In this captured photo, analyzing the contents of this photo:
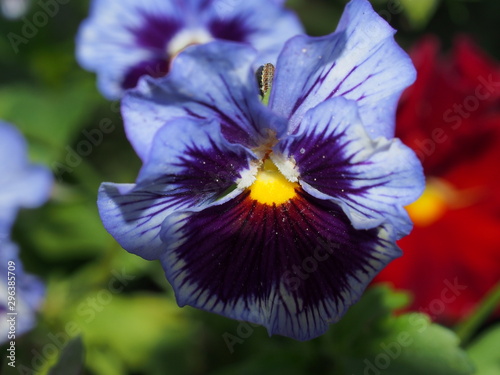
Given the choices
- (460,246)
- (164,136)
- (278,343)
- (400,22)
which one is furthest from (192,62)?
(400,22)

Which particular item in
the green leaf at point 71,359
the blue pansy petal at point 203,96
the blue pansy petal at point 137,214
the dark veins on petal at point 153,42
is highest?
the blue pansy petal at point 203,96

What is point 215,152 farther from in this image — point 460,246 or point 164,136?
point 460,246

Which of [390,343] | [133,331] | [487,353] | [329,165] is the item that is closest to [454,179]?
[487,353]

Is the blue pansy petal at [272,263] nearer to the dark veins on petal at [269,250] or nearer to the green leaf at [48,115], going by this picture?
the dark veins on petal at [269,250]

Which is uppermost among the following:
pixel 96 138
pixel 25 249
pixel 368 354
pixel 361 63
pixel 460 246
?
pixel 361 63

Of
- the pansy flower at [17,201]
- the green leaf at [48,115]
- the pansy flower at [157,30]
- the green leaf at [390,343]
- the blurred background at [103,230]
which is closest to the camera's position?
the green leaf at [390,343]

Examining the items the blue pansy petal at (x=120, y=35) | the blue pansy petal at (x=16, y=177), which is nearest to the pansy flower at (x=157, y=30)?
the blue pansy petal at (x=120, y=35)

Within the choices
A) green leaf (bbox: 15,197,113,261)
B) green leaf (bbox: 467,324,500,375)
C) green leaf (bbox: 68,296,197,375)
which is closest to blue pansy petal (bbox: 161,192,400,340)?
green leaf (bbox: 467,324,500,375)
